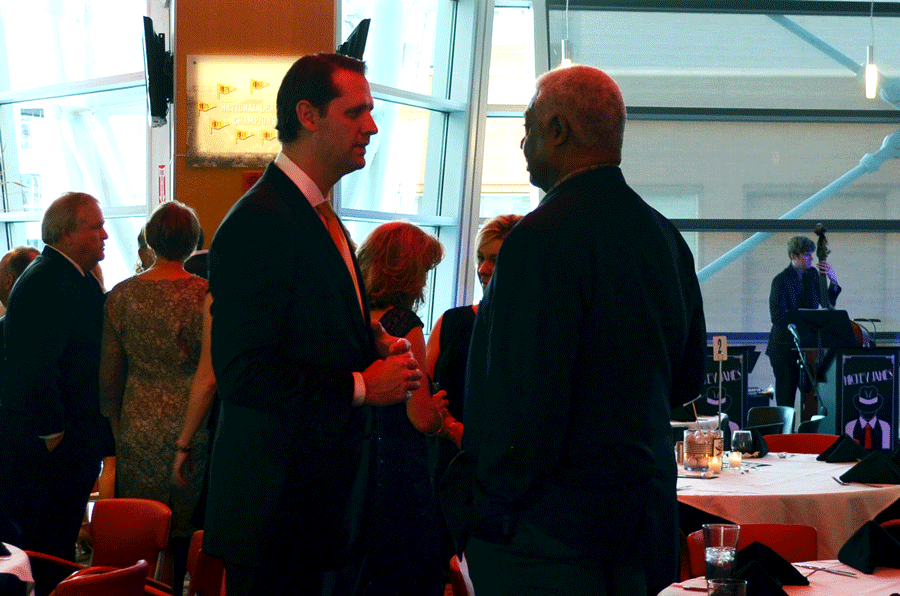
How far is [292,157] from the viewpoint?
6.15 feet

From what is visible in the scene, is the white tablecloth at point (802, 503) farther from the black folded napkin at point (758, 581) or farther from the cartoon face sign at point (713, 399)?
the cartoon face sign at point (713, 399)

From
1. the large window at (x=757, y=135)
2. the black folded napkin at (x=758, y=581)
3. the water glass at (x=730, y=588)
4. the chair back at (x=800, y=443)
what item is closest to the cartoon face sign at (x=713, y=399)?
the large window at (x=757, y=135)

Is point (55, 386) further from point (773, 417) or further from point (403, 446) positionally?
point (773, 417)

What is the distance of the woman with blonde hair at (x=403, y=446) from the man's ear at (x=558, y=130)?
1054 millimetres

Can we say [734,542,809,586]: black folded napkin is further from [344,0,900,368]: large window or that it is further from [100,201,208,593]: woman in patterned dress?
[344,0,900,368]: large window

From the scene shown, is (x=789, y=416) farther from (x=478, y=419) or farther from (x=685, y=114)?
(x=478, y=419)

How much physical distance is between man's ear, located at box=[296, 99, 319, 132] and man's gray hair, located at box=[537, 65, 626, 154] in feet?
1.47

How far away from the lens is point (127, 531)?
319cm

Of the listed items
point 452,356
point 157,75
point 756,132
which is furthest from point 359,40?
point 756,132

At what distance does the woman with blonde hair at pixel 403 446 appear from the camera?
2678mm

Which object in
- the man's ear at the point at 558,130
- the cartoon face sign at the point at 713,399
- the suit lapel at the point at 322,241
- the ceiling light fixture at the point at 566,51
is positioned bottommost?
the cartoon face sign at the point at 713,399

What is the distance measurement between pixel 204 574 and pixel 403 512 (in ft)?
2.15

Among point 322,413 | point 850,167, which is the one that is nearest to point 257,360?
point 322,413

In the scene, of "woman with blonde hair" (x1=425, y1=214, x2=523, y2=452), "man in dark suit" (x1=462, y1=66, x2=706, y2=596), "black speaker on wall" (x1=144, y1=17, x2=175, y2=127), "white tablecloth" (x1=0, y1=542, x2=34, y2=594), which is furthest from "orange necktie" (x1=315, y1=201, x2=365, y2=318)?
"black speaker on wall" (x1=144, y1=17, x2=175, y2=127)
